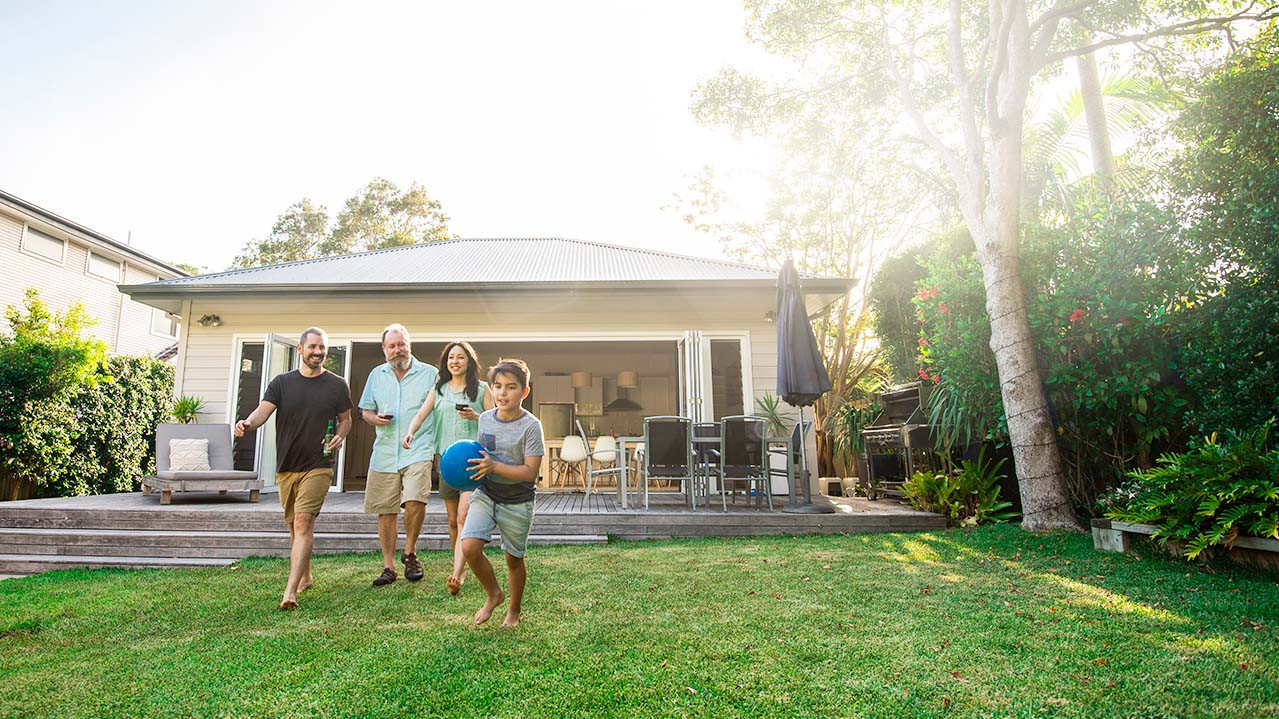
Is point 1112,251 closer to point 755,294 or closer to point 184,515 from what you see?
point 755,294

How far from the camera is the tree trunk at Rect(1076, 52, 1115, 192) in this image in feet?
25.0

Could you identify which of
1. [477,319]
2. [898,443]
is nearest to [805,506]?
[898,443]

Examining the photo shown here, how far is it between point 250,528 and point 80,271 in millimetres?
13741

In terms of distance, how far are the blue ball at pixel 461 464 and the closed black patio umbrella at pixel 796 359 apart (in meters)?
3.98

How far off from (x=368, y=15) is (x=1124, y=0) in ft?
27.7

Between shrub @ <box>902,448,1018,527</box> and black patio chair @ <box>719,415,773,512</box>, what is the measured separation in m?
1.42

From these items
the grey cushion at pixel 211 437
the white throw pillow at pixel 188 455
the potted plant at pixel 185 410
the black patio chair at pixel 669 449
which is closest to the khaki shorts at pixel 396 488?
the black patio chair at pixel 669 449

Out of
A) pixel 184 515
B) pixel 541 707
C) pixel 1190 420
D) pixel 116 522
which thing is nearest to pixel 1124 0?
pixel 1190 420

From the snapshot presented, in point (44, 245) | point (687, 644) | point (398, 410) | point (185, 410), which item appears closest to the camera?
point (687, 644)

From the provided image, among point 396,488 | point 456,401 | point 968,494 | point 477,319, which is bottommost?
point 968,494

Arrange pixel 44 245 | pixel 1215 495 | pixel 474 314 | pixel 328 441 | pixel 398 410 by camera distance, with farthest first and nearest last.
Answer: pixel 44 245 < pixel 474 314 < pixel 398 410 < pixel 328 441 < pixel 1215 495

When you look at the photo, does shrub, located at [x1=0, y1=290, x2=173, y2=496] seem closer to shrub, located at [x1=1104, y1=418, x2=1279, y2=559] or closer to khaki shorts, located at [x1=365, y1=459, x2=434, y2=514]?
khaki shorts, located at [x1=365, y1=459, x2=434, y2=514]

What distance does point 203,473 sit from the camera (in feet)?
20.4

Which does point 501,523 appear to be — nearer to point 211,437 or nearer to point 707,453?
point 707,453
